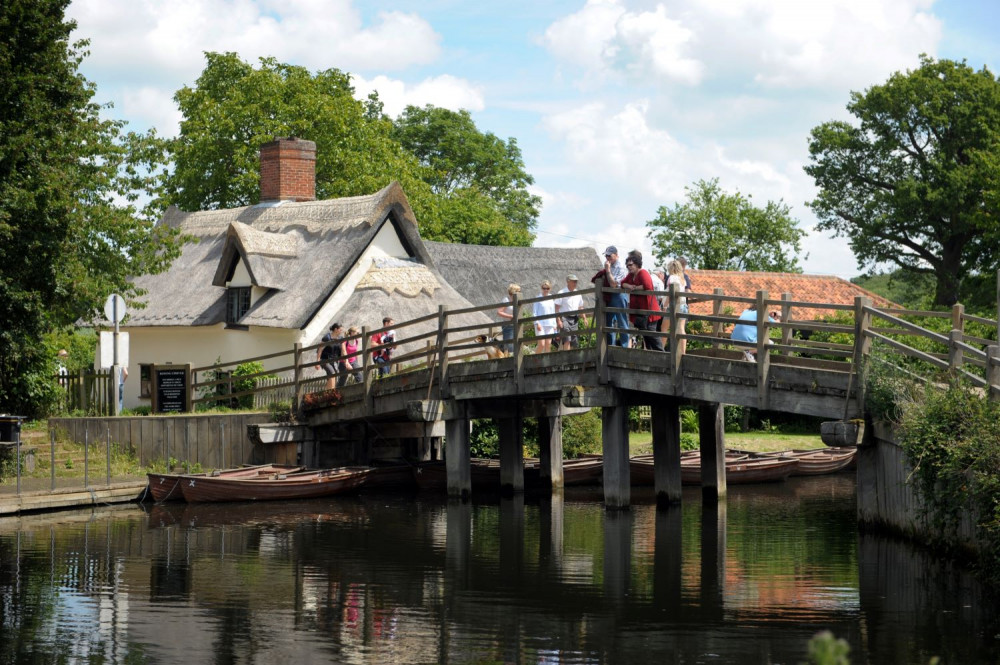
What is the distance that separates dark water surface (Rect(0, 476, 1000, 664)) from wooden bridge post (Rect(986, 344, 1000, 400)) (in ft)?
7.60

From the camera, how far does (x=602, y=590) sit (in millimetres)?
16391

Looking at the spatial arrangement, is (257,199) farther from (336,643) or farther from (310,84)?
(336,643)

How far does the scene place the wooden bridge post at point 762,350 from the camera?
2014cm

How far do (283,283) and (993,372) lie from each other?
2319cm

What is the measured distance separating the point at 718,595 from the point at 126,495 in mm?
13075

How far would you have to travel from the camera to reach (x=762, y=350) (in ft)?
66.2

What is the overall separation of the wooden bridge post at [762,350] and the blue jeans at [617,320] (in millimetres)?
2759

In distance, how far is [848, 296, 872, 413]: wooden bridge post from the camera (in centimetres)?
→ 1903

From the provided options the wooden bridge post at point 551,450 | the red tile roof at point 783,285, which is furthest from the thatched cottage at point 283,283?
the red tile roof at point 783,285

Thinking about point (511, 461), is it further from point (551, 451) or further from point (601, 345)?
point (601, 345)

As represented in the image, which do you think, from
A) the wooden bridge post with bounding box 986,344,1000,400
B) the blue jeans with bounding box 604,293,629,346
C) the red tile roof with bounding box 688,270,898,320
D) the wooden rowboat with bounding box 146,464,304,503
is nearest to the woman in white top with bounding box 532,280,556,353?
the blue jeans with bounding box 604,293,629,346

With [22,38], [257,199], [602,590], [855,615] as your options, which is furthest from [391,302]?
[855,615]

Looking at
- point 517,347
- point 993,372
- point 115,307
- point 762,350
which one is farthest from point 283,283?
point 993,372

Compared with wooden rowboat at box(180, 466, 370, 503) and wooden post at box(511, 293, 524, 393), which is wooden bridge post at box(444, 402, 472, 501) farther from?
wooden post at box(511, 293, 524, 393)
